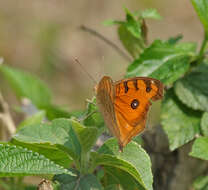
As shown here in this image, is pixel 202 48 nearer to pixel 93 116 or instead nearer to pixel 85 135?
pixel 93 116

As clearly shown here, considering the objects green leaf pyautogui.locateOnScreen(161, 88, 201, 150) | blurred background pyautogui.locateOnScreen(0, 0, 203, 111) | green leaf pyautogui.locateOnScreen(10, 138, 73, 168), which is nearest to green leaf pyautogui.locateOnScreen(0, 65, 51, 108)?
green leaf pyautogui.locateOnScreen(161, 88, 201, 150)

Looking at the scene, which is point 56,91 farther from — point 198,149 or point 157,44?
point 198,149

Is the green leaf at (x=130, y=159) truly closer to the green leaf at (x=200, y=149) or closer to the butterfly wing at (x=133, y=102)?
the butterfly wing at (x=133, y=102)

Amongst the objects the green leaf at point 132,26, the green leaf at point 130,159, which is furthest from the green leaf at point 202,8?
the green leaf at point 130,159

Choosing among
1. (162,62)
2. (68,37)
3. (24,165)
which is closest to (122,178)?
(24,165)

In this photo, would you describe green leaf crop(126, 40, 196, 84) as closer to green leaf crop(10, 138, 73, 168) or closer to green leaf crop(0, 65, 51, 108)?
green leaf crop(10, 138, 73, 168)
